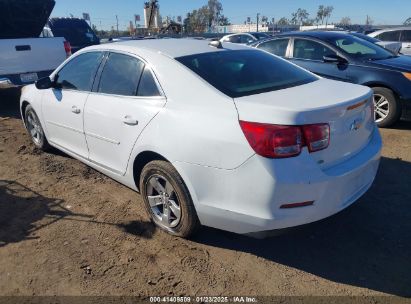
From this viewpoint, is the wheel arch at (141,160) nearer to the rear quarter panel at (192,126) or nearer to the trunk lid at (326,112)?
the rear quarter panel at (192,126)

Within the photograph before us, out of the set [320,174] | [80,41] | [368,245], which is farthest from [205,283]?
[80,41]

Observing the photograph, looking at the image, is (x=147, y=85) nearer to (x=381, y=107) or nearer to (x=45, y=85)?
(x=45, y=85)

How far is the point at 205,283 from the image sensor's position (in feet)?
9.26

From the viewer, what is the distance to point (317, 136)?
2568 mm

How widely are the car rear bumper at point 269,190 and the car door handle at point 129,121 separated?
651 mm

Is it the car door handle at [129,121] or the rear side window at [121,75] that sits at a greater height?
the rear side window at [121,75]

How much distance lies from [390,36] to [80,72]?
41.8 ft

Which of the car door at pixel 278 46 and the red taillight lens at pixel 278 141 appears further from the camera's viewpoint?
the car door at pixel 278 46

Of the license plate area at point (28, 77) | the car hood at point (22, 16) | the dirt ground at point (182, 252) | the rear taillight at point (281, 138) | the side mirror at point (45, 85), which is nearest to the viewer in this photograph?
the rear taillight at point (281, 138)

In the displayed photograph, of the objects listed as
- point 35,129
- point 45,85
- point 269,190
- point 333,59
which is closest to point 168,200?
point 269,190

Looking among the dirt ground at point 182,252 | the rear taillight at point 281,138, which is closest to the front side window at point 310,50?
the dirt ground at point 182,252

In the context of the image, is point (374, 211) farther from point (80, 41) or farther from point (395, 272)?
point (80, 41)

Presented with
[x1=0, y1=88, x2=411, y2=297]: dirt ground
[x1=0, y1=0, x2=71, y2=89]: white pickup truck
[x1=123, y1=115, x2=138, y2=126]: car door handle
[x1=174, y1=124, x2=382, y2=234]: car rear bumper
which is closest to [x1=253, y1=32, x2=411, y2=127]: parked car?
[x1=0, y1=88, x2=411, y2=297]: dirt ground

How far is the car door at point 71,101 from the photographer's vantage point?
13.5 ft
